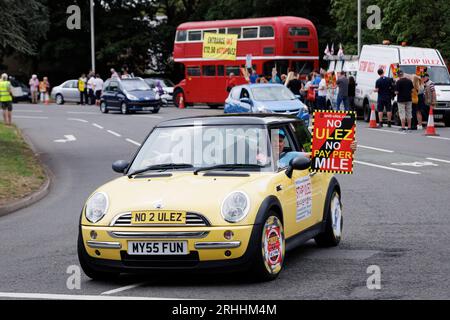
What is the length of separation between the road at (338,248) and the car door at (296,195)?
406 millimetres

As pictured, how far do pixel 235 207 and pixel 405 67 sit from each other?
91.5 ft

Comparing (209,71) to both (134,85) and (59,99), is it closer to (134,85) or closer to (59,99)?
(134,85)

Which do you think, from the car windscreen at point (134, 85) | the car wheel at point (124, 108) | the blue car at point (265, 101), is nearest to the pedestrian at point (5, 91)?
the blue car at point (265, 101)

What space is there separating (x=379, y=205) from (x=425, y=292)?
6.62 metres

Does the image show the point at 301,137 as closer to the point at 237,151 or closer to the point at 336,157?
the point at 336,157

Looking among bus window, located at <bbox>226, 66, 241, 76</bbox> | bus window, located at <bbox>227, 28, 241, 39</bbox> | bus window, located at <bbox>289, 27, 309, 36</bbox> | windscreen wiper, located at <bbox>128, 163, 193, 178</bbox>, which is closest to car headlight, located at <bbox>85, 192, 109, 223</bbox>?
windscreen wiper, located at <bbox>128, 163, 193, 178</bbox>

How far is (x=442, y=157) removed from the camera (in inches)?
920

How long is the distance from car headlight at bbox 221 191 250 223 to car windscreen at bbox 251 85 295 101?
69.7 feet

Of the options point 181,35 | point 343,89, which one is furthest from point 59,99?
point 343,89

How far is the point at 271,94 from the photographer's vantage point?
30.7m

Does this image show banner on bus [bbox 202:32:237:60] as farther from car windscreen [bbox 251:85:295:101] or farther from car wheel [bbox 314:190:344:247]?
car wheel [bbox 314:190:344:247]

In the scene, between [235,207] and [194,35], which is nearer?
[235,207]

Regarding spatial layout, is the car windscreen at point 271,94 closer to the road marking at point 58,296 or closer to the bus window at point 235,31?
the bus window at point 235,31
